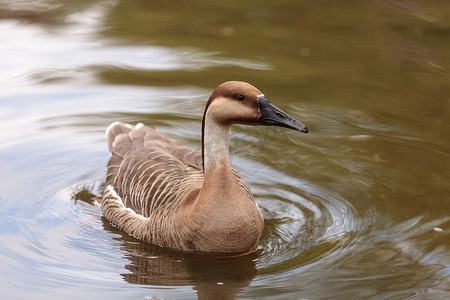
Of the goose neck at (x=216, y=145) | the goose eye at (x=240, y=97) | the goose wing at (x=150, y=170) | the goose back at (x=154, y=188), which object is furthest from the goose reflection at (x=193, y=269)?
the goose eye at (x=240, y=97)

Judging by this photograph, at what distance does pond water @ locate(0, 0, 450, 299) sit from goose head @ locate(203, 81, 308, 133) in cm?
137

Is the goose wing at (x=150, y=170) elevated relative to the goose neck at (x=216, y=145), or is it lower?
lower

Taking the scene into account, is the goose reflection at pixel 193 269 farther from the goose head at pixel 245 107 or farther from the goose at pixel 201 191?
the goose head at pixel 245 107

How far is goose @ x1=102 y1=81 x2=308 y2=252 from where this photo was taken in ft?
23.0

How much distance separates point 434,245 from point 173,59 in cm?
631

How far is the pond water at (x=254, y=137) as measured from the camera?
6.96m

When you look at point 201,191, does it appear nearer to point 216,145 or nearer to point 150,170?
point 216,145

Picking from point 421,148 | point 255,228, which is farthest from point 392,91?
point 255,228

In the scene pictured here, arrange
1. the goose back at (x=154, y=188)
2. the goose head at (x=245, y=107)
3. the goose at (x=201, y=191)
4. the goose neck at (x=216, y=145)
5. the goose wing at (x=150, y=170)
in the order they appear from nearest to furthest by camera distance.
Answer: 1. the goose head at (x=245, y=107)
2. the goose at (x=201, y=191)
3. the goose neck at (x=216, y=145)
4. the goose back at (x=154, y=188)
5. the goose wing at (x=150, y=170)

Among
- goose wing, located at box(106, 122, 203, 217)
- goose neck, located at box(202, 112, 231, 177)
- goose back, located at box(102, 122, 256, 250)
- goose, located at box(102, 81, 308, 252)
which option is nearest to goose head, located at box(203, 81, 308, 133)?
goose, located at box(102, 81, 308, 252)

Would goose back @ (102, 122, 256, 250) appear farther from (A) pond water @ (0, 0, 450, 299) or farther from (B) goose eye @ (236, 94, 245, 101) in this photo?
(B) goose eye @ (236, 94, 245, 101)

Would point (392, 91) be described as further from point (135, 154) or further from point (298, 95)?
point (135, 154)

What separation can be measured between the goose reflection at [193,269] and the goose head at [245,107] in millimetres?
1376

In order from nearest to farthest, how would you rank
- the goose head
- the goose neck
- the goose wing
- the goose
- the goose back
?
the goose head
the goose
the goose neck
the goose back
the goose wing
